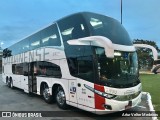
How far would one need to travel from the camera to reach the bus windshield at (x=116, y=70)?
8.41 m

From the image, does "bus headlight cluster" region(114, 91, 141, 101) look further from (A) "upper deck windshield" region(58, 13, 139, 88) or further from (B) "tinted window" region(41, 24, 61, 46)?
(B) "tinted window" region(41, 24, 61, 46)

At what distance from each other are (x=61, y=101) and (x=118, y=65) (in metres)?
3.27

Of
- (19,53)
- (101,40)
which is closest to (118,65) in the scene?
(101,40)

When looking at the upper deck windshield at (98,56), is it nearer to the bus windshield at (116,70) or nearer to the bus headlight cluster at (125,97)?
the bus windshield at (116,70)

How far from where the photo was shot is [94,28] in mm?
9039

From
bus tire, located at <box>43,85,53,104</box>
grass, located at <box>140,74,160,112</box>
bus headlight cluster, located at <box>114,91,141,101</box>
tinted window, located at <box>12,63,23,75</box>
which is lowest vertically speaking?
grass, located at <box>140,74,160,112</box>

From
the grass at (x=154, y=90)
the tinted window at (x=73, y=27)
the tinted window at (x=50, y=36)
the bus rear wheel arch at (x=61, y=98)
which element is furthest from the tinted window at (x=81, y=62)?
the grass at (x=154, y=90)

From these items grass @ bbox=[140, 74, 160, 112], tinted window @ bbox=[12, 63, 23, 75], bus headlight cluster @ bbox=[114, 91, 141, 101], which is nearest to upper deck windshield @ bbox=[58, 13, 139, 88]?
bus headlight cluster @ bbox=[114, 91, 141, 101]

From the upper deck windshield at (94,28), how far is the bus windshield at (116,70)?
0.63m

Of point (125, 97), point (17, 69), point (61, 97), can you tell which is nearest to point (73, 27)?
point (61, 97)

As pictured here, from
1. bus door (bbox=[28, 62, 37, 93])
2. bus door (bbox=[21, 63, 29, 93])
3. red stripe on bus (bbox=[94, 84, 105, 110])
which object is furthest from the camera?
bus door (bbox=[21, 63, 29, 93])

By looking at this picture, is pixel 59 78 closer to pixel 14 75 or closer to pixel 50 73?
pixel 50 73

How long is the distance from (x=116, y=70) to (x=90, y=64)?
925mm

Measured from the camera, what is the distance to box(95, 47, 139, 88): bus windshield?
8.41m
